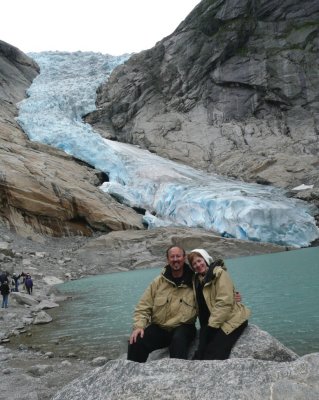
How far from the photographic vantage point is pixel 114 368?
421cm

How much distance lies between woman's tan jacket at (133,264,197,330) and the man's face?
0.43 ft

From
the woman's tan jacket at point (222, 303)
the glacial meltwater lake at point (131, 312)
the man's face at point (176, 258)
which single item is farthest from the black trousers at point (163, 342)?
the glacial meltwater lake at point (131, 312)

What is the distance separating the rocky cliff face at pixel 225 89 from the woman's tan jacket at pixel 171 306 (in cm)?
4648

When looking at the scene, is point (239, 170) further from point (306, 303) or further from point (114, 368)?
point (114, 368)

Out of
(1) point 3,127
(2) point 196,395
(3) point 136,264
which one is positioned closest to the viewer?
(2) point 196,395

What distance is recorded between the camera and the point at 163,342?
5.30m

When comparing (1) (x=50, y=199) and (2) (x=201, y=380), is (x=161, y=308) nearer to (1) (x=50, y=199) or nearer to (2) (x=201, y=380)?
(2) (x=201, y=380)

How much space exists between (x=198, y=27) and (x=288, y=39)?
12535mm

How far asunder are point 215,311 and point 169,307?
0.67 metres

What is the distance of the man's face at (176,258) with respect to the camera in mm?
Answer: 5250

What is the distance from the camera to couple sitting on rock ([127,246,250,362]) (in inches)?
193

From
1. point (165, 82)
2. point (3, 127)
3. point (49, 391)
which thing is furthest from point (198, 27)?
point (49, 391)

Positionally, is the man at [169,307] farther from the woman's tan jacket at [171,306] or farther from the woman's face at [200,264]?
the woman's face at [200,264]

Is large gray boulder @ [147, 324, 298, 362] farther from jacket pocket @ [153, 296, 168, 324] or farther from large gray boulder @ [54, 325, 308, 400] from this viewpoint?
large gray boulder @ [54, 325, 308, 400]
